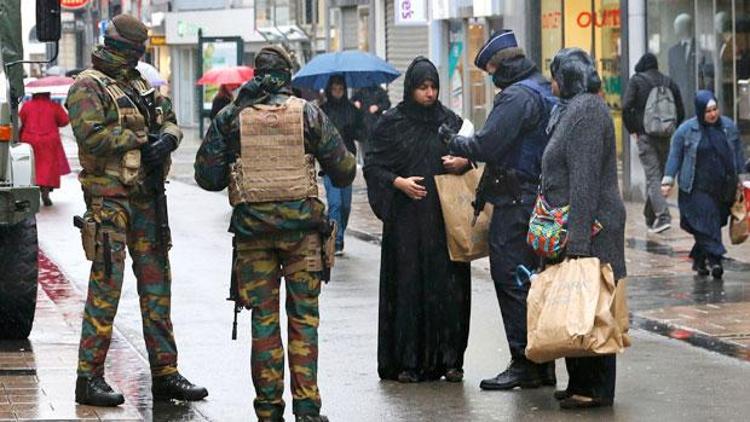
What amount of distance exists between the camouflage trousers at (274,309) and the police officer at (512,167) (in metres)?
1.45

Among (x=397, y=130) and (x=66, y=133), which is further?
(x=66, y=133)

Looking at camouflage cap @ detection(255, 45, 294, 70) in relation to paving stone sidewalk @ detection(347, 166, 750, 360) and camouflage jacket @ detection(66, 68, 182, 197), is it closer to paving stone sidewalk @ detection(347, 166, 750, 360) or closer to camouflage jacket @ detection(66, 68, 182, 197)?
camouflage jacket @ detection(66, 68, 182, 197)

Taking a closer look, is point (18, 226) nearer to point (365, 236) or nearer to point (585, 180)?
point (585, 180)

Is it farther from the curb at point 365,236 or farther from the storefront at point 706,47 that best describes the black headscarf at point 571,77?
the storefront at point 706,47

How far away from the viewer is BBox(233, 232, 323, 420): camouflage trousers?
28.7ft

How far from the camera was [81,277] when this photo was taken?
16141 millimetres

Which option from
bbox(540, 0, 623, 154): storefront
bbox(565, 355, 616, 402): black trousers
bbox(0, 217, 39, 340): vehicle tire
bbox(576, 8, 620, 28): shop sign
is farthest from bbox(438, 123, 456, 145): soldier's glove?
bbox(576, 8, 620, 28): shop sign

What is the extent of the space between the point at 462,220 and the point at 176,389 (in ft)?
5.79

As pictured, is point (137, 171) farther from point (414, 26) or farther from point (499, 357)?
point (414, 26)

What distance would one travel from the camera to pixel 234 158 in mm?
8789

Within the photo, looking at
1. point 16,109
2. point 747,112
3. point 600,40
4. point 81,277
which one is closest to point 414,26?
point 600,40

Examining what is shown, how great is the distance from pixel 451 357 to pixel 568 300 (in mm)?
1429

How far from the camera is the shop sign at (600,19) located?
24.3 meters

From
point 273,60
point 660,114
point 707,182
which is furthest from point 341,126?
point 273,60
